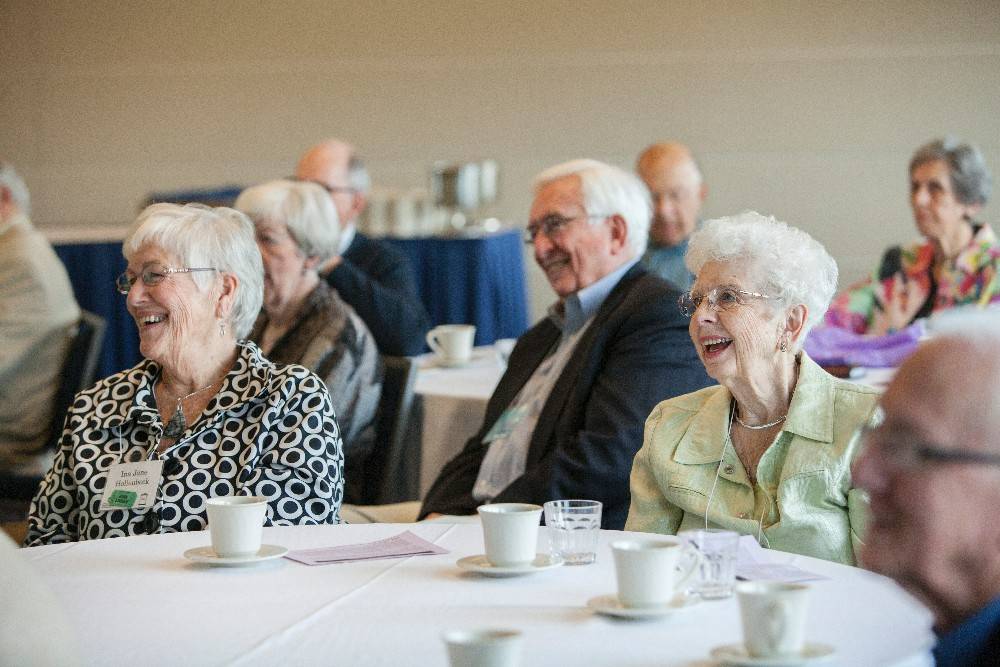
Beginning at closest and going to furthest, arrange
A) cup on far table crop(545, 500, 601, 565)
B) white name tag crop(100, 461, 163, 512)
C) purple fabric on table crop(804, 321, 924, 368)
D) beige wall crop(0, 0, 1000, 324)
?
cup on far table crop(545, 500, 601, 565)
white name tag crop(100, 461, 163, 512)
purple fabric on table crop(804, 321, 924, 368)
beige wall crop(0, 0, 1000, 324)

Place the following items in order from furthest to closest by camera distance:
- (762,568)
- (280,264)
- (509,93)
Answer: (509,93), (280,264), (762,568)

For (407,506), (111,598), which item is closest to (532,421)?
(407,506)

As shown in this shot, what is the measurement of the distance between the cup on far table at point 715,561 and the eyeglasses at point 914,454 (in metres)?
0.44

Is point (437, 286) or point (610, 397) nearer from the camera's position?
point (610, 397)

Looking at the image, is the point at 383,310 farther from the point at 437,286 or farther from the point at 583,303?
the point at 437,286

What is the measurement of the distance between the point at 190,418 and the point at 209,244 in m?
0.40

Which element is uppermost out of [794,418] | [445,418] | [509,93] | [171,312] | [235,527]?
[509,93]

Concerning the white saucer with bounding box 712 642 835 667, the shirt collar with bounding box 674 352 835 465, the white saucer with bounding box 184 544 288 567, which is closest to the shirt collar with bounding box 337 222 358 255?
the shirt collar with bounding box 674 352 835 465

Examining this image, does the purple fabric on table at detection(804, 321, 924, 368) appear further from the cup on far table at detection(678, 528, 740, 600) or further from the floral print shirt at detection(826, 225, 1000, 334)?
the cup on far table at detection(678, 528, 740, 600)

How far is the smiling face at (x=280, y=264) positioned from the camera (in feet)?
12.7

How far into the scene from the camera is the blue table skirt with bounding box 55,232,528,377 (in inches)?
271

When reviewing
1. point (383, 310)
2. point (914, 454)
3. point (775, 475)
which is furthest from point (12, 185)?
point (914, 454)

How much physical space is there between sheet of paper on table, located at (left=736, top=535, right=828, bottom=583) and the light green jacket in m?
0.27

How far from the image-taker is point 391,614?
1.57 metres
